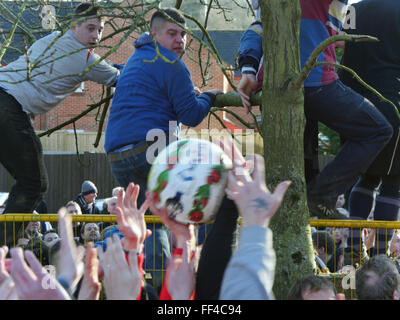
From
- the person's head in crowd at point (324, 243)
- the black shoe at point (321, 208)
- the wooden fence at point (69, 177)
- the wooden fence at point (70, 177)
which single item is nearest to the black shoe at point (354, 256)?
the black shoe at point (321, 208)

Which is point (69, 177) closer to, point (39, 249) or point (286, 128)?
point (39, 249)

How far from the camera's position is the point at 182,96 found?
14.6 feet

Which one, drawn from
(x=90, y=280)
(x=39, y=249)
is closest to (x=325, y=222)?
(x=39, y=249)

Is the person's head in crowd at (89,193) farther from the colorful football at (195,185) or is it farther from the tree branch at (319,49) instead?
the colorful football at (195,185)

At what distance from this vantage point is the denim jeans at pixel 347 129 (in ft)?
13.9

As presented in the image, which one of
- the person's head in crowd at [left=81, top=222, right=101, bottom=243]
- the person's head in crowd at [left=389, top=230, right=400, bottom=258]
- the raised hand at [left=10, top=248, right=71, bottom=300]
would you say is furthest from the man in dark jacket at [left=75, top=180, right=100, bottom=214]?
the raised hand at [left=10, top=248, right=71, bottom=300]

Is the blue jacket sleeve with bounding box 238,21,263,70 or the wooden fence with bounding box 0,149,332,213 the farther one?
the wooden fence with bounding box 0,149,332,213

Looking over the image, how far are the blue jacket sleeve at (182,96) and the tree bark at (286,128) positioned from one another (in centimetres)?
62

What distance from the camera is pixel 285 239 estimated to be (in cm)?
390

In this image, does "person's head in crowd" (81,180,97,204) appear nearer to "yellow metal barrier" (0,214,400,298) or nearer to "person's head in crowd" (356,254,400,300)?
"yellow metal barrier" (0,214,400,298)

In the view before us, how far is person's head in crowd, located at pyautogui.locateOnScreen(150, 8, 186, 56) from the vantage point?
4574 mm

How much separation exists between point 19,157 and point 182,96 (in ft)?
4.48

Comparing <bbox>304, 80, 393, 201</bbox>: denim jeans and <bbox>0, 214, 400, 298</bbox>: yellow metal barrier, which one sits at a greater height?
<bbox>304, 80, 393, 201</bbox>: denim jeans
